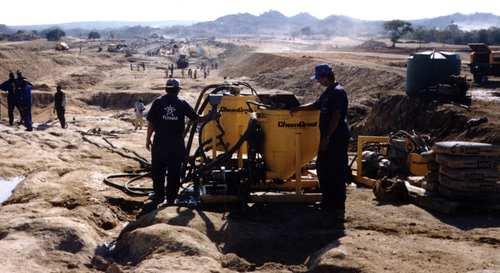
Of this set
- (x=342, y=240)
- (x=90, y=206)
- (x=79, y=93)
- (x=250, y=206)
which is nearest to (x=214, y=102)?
(x=250, y=206)

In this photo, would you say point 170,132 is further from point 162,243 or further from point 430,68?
point 430,68

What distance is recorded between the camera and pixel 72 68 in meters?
53.6

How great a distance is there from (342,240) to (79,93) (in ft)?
109

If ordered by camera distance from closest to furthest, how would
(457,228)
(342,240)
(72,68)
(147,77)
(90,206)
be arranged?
(342,240) < (457,228) < (90,206) < (147,77) < (72,68)

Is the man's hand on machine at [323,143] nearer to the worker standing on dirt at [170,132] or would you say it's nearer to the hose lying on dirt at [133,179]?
the worker standing on dirt at [170,132]

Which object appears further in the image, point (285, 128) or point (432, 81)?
point (432, 81)

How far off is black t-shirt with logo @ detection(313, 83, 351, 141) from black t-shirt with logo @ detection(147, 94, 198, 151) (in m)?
1.76

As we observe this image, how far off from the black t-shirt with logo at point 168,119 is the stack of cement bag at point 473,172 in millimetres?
3338

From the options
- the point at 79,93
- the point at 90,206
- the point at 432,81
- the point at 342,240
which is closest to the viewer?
the point at 342,240

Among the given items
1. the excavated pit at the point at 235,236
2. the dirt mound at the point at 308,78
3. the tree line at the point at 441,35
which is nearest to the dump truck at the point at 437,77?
the dirt mound at the point at 308,78

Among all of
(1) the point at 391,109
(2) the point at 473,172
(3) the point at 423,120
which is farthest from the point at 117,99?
A: (2) the point at 473,172

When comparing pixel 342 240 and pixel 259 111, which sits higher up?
pixel 259 111

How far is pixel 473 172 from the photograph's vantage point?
7.65m

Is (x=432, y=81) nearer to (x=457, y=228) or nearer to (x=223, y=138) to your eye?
(x=223, y=138)
